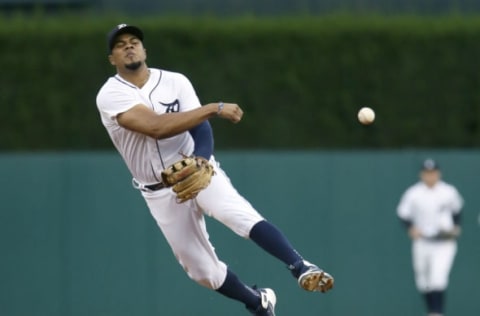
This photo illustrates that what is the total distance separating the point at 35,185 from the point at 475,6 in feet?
18.8

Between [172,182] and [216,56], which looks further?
[216,56]

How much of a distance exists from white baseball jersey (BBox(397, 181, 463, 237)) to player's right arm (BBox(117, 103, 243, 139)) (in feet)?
17.8

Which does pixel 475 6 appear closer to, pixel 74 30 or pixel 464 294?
pixel 464 294

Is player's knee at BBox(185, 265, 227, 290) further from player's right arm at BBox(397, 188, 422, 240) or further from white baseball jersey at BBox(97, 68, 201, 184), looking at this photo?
player's right arm at BBox(397, 188, 422, 240)

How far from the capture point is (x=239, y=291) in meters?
7.79

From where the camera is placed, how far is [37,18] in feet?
44.1

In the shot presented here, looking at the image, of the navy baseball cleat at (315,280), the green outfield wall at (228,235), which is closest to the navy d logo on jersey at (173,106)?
the navy baseball cleat at (315,280)

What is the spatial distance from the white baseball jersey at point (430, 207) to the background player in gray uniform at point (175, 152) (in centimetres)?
460

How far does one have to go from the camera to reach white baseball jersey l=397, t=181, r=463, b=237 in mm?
12141

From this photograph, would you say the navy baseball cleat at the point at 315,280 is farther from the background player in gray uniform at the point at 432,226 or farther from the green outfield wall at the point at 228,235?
the green outfield wall at the point at 228,235

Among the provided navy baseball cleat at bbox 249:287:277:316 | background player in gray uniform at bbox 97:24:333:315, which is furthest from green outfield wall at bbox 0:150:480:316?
background player in gray uniform at bbox 97:24:333:315

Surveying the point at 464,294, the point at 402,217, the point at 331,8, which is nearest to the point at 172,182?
the point at 402,217

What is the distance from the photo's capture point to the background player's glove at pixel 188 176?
7012mm

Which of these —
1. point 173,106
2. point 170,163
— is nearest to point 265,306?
point 170,163
